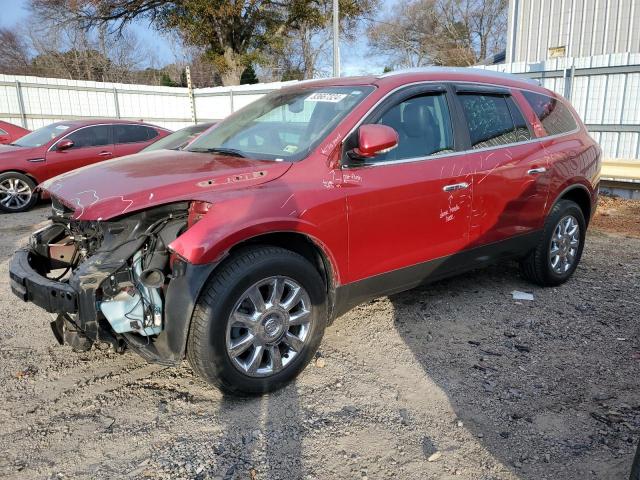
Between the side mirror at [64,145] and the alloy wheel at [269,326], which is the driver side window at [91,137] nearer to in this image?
Result: the side mirror at [64,145]

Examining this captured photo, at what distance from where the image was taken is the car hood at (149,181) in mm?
2789

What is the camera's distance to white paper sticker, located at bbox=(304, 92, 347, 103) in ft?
11.9

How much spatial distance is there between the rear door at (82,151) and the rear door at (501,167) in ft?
24.6

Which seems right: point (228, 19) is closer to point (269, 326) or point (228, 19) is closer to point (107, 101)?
point (107, 101)

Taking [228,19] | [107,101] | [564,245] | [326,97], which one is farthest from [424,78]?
[228,19]

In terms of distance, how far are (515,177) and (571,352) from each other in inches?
56.2

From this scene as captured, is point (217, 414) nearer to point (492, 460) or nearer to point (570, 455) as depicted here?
point (492, 460)

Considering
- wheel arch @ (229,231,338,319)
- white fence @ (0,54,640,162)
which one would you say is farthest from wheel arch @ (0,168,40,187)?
white fence @ (0,54,640,162)

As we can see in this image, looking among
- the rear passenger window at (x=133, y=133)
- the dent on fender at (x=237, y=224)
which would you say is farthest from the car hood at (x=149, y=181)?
the rear passenger window at (x=133, y=133)

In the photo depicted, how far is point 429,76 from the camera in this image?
3.88 meters

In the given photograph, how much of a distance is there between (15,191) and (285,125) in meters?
7.07

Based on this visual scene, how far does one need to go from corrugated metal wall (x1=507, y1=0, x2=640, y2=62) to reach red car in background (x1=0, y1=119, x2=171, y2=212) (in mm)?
11861

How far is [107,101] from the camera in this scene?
1733 centimetres

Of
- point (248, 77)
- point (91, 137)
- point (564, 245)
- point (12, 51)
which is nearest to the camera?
point (564, 245)
